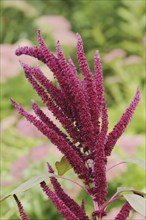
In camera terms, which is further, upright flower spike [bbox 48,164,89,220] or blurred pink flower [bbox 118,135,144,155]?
blurred pink flower [bbox 118,135,144,155]

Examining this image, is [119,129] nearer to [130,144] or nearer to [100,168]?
[100,168]

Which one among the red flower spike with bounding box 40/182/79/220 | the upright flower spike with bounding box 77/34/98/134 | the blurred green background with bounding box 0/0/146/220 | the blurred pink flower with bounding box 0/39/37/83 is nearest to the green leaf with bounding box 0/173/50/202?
the red flower spike with bounding box 40/182/79/220

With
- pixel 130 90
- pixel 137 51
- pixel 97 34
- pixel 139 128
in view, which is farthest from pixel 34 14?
pixel 139 128

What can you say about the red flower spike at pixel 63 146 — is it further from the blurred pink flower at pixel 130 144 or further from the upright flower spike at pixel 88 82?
the blurred pink flower at pixel 130 144

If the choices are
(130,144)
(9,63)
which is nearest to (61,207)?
(130,144)

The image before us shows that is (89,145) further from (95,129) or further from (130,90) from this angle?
(130,90)

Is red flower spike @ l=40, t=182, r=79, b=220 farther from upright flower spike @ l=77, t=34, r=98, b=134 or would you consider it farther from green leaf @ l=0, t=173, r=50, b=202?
upright flower spike @ l=77, t=34, r=98, b=134

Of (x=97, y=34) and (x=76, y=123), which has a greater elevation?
(x=97, y=34)
